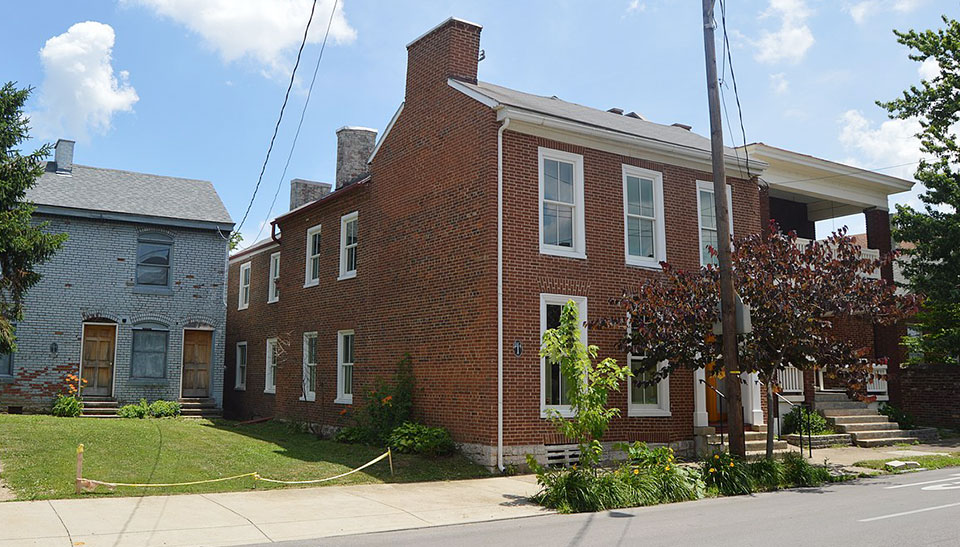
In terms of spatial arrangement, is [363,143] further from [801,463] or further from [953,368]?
[953,368]

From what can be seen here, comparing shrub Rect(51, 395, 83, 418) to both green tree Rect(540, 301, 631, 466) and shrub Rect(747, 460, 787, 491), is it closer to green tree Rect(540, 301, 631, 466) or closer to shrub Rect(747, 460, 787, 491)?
green tree Rect(540, 301, 631, 466)

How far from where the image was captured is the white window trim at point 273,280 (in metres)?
24.6

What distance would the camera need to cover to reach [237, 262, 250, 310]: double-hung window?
27.3 meters

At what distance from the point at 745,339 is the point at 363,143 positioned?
558 inches

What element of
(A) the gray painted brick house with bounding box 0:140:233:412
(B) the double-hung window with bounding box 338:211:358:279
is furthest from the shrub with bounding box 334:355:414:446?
(A) the gray painted brick house with bounding box 0:140:233:412

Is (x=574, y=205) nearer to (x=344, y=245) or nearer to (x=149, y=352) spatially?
(x=344, y=245)

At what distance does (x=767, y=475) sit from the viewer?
1280 centimetres

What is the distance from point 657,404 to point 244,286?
16.9 metres

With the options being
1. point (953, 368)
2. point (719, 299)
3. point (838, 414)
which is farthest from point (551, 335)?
point (953, 368)

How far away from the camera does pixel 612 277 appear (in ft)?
52.0

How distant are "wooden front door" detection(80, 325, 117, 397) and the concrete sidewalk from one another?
14039mm

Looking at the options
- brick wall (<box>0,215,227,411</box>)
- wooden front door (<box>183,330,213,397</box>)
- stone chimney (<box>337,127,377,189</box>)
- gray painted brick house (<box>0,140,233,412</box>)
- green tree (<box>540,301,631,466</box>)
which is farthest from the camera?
wooden front door (<box>183,330,213,397</box>)

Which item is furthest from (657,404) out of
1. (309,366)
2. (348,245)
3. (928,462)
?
(309,366)

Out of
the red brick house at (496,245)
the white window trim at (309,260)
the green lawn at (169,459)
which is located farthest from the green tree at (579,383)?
the white window trim at (309,260)
